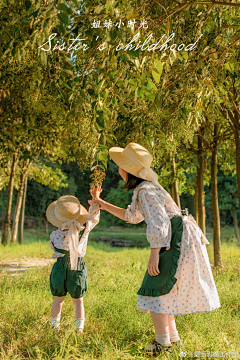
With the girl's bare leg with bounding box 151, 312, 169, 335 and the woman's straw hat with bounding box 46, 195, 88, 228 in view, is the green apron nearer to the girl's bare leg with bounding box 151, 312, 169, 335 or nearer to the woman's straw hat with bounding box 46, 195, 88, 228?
the girl's bare leg with bounding box 151, 312, 169, 335

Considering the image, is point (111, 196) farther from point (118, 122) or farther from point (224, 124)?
point (118, 122)

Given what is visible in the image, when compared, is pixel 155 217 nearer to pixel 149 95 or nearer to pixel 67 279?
pixel 149 95

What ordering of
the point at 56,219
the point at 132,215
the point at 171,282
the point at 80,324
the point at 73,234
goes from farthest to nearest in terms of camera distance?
the point at 56,219
the point at 73,234
the point at 80,324
the point at 132,215
the point at 171,282

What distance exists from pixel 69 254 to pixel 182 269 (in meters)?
1.00

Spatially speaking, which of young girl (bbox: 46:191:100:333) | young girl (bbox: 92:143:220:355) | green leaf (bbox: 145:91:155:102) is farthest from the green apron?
green leaf (bbox: 145:91:155:102)

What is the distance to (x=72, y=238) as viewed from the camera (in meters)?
2.53

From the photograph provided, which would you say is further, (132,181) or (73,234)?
(73,234)

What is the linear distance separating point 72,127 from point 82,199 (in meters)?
20.9

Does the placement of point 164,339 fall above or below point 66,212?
below

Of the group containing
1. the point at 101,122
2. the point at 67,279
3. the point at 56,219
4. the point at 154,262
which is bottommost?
the point at 67,279

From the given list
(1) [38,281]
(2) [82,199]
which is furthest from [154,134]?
(2) [82,199]

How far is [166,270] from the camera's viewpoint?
1.94 meters

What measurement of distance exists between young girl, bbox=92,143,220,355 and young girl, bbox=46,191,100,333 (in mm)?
551

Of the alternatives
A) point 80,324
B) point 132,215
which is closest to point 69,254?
point 80,324
